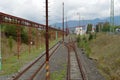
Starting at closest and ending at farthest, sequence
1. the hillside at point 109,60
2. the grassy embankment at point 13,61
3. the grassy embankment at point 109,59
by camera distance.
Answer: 1. the hillside at point 109,60
2. the grassy embankment at point 109,59
3. the grassy embankment at point 13,61

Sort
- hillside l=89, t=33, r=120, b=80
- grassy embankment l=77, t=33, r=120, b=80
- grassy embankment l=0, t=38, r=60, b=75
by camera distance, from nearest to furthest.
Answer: hillside l=89, t=33, r=120, b=80 < grassy embankment l=77, t=33, r=120, b=80 < grassy embankment l=0, t=38, r=60, b=75

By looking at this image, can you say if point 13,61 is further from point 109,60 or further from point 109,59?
point 109,59

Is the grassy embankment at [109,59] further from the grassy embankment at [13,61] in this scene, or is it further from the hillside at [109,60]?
the grassy embankment at [13,61]

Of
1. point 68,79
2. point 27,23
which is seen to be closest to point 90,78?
point 68,79

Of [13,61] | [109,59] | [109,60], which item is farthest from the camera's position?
[109,59]

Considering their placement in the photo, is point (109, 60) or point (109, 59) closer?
point (109, 60)

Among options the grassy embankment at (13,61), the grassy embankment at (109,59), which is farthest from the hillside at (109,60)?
the grassy embankment at (13,61)

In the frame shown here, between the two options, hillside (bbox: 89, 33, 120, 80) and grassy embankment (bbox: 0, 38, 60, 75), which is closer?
hillside (bbox: 89, 33, 120, 80)

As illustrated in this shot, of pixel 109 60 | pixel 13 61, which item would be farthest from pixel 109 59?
pixel 13 61

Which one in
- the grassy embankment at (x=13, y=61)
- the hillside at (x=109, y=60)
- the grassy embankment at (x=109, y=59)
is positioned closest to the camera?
the hillside at (x=109, y=60)

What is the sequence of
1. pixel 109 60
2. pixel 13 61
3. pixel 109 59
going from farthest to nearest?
1. pixel 109 59
2. pixel 109 60
3. pixel 13 61

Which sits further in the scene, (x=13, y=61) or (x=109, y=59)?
(x=109, y=59)

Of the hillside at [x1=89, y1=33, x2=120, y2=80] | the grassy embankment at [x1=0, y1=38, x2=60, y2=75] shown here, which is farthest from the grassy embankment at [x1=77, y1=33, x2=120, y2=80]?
the grassy embankment at [x1=0, y1=38, x2=60, y2=75]

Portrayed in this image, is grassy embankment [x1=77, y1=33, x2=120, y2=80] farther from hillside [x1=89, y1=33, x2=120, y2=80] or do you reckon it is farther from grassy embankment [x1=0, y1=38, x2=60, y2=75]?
grassy embankment [x1=0, y1=38, x2=60, y2=75]
